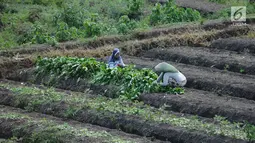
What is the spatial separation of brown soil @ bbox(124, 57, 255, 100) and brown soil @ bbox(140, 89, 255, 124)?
0.26 metres

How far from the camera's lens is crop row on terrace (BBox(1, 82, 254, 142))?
1148cm

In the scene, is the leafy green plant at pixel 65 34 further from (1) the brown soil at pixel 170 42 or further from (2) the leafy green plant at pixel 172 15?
(2) the leafy green plant at pixel 172 15

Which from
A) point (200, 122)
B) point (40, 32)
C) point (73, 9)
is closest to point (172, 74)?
point (200, 122)

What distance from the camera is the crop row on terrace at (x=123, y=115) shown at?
1148 centimetres

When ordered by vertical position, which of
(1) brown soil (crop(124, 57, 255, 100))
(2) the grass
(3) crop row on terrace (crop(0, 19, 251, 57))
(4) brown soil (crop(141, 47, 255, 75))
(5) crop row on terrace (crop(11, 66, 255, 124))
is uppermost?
(3) crop row on terrace (crop(0, 19, 251, 57))

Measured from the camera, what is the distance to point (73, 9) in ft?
71.6

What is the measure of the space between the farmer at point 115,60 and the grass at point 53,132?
2.99 meters

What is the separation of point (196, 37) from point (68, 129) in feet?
21.5

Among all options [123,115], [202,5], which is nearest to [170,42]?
[123,115]

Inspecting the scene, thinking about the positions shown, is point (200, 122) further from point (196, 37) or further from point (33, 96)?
point (196, 37)

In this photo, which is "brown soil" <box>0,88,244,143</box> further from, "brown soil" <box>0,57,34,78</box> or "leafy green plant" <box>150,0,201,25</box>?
"leafy green plant" <box>150,0,201,25</box>

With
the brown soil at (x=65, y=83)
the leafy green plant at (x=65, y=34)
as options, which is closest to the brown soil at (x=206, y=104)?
the brown soil at (x=65, y=83)

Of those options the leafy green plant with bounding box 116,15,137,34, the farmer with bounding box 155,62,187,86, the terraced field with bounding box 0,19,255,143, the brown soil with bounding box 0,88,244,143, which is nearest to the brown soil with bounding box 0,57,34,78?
the terraced field with bounding box 0,19,255,143

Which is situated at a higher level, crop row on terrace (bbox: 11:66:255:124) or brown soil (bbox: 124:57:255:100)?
brown soil (bbox: 124:57:255:100)
